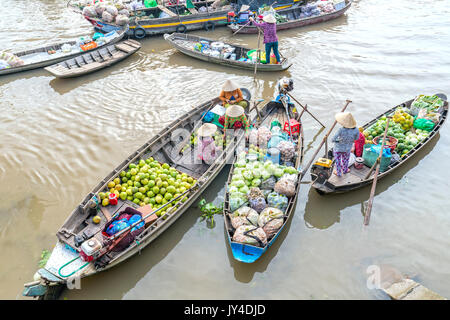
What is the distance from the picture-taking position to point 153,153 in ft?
26.1

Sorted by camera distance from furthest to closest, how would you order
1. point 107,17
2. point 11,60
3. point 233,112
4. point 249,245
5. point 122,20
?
point 107,17, point 122,20, point 11,60, point 233,112, point 249,245

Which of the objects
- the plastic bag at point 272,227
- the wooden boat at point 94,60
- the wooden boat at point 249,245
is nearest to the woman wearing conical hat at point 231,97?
the wooden boat at point 249,245

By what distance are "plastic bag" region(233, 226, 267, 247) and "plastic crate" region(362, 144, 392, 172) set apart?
378 centimetres

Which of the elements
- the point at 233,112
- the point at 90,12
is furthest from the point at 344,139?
the point at 90,12

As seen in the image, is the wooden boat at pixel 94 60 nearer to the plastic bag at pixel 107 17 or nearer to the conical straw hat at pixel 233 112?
the plastic bag at pixel 107 17

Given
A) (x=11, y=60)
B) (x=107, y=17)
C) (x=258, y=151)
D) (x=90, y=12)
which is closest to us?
(x=258, y=151)

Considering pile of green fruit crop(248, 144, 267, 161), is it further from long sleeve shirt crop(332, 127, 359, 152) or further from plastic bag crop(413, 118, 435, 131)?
plastic bag crop(413, 118, 435, 131)

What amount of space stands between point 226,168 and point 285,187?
2187mm

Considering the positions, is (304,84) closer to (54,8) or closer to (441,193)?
(441,193)

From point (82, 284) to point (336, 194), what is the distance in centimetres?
610

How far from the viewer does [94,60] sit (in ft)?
44.1

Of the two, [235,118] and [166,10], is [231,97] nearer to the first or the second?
[235,118]

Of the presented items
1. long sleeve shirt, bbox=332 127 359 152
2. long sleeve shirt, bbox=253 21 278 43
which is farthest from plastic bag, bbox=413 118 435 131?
long sleeve shirt, bbox=253 21 278 43

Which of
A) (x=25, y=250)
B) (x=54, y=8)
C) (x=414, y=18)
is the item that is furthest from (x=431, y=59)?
(x=54, y=8)
